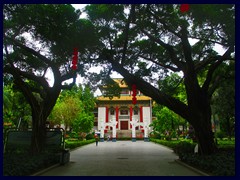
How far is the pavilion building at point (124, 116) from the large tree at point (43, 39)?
34.7 m

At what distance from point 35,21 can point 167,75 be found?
8941 mm

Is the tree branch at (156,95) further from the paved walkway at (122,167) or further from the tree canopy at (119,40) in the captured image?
the paved walkway at (122,167)

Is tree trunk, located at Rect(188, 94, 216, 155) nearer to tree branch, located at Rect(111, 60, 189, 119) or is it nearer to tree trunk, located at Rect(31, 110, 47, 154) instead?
tree branch, located at Rect(111, 60, 189, 119)

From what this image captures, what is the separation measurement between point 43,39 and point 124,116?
132ft

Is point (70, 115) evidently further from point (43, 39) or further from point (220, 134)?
point (43, 39)

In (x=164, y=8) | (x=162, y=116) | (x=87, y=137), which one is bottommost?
(x=87, y=137)

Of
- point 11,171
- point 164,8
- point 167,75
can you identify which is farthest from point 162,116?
point 11,171

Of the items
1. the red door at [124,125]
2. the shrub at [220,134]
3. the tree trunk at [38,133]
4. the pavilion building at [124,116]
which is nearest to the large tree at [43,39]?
the tree trunk at [38,133]

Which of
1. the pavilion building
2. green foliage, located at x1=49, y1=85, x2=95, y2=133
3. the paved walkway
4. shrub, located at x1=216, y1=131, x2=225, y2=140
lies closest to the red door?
the pavilion building

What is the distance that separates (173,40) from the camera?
14.0m

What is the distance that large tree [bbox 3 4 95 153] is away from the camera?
1081 cm

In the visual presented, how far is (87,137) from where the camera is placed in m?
40.3

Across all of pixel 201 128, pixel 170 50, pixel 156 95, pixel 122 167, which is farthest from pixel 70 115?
pixel 201 128

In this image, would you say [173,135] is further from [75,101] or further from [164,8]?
[164,8]
